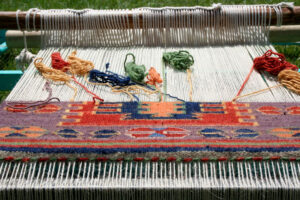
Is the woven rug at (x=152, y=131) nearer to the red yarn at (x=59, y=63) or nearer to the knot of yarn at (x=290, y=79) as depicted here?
the knot of yarn at (x=290, y=79)

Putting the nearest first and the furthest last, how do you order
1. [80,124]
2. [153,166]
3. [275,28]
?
[153,166]
[80,124]
[275,28]

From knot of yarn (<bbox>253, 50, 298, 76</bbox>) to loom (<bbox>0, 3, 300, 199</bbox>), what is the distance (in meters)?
0.04

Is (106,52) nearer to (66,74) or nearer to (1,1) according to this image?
(66,74)

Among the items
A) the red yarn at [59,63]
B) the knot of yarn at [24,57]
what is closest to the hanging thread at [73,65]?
the red yarn at [59,63]

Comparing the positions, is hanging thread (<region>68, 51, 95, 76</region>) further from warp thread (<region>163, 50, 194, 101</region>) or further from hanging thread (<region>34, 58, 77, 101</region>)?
warp thread (<region>163, 50, 194, 101</region>)

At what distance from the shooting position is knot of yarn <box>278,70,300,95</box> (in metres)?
1.73

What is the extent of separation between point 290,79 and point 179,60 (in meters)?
0.55

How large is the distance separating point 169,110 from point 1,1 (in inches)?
112

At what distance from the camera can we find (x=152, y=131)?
1452 millimetres

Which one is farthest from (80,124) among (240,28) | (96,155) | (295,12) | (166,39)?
(295,12)

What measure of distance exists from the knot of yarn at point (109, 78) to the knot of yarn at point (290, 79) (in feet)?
2.43

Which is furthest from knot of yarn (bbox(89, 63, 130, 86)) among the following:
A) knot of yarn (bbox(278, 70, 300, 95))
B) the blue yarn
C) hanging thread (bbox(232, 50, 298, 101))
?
knot of yarn (bbox(278, 70, 300, 95))

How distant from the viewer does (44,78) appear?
1.83 meters

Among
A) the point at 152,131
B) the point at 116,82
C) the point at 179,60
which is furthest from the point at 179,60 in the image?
the point at 152,131
